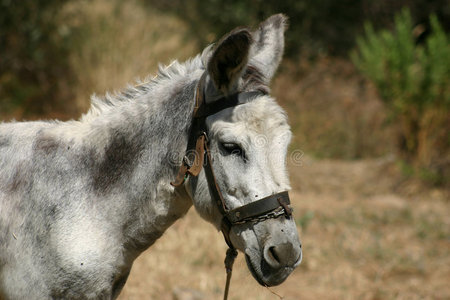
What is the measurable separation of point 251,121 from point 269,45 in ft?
1.94

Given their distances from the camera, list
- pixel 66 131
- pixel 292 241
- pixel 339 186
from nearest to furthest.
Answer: pixel 292 241 → pixel 66 131 → pixel 339 186

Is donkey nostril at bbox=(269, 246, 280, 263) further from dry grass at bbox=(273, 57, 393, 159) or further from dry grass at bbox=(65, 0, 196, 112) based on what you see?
dry grass at bbox=(273, 57, 393, 159)

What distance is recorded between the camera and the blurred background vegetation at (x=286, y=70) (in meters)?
8.64

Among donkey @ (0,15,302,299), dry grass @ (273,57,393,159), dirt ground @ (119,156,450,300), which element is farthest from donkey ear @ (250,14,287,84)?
dry grass @ (273,57,393,159)

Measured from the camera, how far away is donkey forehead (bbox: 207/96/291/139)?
7.63ft

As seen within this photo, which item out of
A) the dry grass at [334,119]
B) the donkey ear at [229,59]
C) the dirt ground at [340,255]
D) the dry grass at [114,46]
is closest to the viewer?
the donkey ear at [229,59]

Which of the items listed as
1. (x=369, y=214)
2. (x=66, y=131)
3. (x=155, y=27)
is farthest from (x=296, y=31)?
(x=66, y=131)

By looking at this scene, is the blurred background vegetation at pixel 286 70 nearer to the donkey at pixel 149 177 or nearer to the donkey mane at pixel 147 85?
the donkey mane at pixel 147 85

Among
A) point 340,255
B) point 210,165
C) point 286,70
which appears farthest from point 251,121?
point 286,70

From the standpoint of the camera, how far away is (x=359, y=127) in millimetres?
11203

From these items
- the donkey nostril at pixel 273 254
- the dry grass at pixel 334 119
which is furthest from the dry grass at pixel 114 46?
the donkey nostril at pixel 273 254

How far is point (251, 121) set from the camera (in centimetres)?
234

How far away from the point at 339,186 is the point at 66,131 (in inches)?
277

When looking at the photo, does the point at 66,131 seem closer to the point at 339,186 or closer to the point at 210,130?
the point at 210,130
